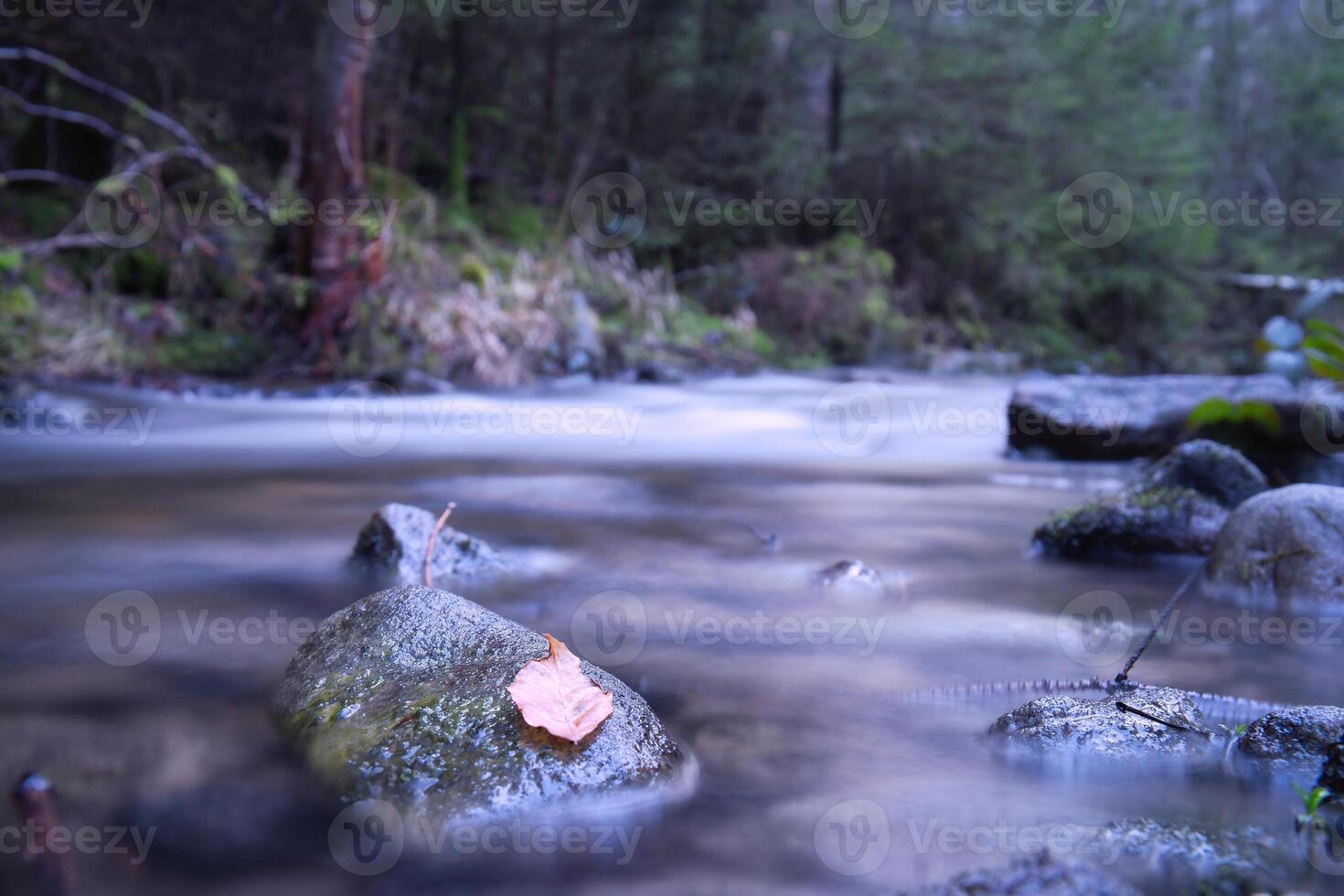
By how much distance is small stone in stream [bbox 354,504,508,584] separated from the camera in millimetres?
3479

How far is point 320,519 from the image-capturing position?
15.1ft

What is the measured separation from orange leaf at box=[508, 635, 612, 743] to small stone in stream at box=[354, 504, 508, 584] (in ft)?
4.86

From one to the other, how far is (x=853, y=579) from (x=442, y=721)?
2.05 metres

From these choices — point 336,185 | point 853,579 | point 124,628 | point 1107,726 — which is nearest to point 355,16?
point 336,185

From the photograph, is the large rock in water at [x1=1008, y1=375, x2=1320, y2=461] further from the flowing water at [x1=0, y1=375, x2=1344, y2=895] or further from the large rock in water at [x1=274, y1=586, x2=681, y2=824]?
the large rock in water at [x1=274, y1=586, x2=681, y2=824]

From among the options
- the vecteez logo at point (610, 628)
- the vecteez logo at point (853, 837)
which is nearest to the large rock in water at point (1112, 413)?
the vecteez logo at point (610, 628)

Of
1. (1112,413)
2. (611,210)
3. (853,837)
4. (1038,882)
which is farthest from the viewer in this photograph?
(611,210)

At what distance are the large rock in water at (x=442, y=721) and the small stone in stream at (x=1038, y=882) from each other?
70cm

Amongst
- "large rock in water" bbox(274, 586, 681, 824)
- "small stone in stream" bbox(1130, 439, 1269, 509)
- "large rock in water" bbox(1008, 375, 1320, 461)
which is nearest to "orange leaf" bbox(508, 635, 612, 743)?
"large rock in water" bbox(274, 586, 681, 824)

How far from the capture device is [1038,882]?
138cm

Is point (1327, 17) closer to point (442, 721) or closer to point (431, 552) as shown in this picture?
point (431, 552)

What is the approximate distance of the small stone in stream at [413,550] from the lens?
137 inches

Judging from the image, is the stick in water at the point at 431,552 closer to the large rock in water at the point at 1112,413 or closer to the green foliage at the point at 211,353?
the large rock in water at the point at 1112,413

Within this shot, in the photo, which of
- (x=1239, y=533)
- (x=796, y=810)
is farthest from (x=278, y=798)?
(x=1239, y=533)
